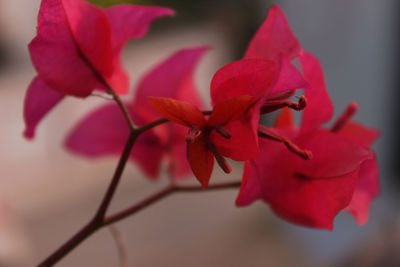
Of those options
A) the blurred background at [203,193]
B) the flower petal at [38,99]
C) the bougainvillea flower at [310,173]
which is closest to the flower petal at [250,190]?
the bougainvillea flower at [310,173]

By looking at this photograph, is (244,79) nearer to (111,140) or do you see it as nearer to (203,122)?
(203,122)

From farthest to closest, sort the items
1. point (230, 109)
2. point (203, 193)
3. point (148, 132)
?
point (203, 193) < point (148, 132) < point (230, 109)

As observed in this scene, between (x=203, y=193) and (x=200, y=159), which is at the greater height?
(x=200, y=159)

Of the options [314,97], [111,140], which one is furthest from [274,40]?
[111,140]

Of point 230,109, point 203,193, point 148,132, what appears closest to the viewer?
point 230,109

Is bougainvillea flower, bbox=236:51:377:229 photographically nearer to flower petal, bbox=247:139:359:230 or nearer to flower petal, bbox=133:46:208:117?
flower petal, bbox=247:139:359:230

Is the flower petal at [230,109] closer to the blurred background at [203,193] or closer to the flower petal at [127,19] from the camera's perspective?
the flower petal at [127,19]

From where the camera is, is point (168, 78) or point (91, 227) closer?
point (91, 227)

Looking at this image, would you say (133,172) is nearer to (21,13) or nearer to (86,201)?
(86,201)

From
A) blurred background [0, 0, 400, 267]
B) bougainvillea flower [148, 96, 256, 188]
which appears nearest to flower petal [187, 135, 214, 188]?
bougainvillea flower [148, 96, 256, 188]
